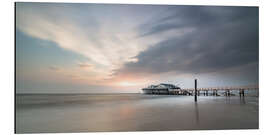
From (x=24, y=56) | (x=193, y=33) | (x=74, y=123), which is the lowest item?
(x=74, y=123)

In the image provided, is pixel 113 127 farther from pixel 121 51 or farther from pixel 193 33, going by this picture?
pixel 193 33

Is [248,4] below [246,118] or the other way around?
the other way around

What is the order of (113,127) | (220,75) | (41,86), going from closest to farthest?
(113,127) → (41,86) → (220,75)

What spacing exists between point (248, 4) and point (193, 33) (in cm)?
129

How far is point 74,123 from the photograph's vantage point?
289 cm

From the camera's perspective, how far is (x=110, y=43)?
3930mm

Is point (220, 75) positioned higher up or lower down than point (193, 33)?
lower down

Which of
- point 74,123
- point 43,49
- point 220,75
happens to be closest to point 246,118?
point 220,75

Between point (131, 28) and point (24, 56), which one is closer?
point (24, 56)

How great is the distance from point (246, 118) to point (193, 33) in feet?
7.81

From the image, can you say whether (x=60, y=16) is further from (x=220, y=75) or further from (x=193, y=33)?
(x=220, y=75)

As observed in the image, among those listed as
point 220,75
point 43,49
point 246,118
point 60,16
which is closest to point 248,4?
point 220,75
